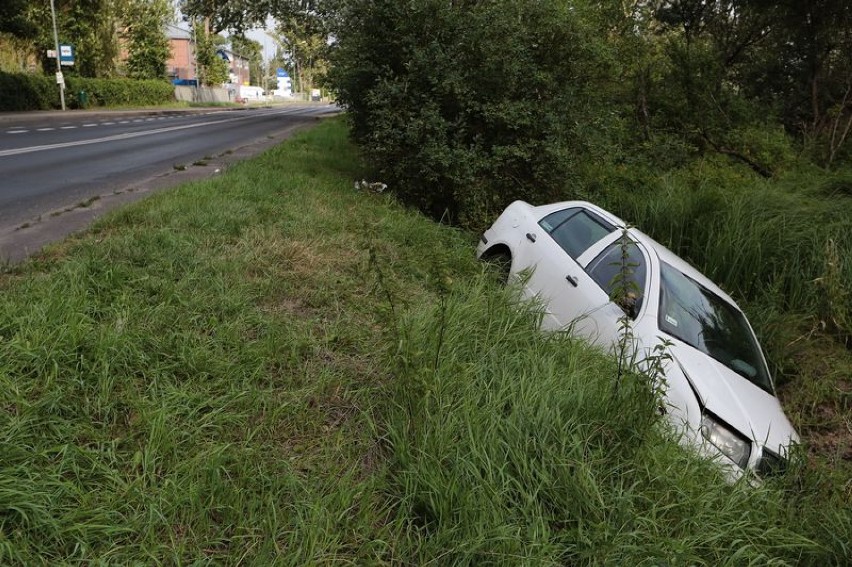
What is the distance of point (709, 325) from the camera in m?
4.33

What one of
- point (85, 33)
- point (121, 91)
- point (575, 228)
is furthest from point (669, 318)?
point (121, 91)

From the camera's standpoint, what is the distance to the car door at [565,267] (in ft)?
14.7

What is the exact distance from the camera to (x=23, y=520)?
201cm

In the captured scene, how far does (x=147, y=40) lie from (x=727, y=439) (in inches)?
1995

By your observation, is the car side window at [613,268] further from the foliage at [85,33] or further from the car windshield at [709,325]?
the foliage at [85,33]

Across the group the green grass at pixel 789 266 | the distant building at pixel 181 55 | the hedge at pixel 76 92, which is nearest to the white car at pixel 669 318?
the green grass at pixel 789 266

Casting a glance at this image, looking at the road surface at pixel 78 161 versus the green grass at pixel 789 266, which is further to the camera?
the road surface at pixel 78 161

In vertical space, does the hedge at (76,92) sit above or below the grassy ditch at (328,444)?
above

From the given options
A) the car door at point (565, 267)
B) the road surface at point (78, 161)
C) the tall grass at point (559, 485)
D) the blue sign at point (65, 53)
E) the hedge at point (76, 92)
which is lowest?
the tall grass at point (559, 485)

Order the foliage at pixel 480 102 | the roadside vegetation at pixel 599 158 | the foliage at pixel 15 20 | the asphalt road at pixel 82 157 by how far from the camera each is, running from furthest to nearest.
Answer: the foliage at pixel 15 20
the foliage at pixel 480 102
the asphalt road at pixel 82 157
the roadside vegetation at pixel 599 158

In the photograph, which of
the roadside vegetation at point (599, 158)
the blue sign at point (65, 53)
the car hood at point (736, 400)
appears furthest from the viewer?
the blue sign at point (65, 53)

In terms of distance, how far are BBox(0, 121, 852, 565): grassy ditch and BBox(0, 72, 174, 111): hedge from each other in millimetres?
28339

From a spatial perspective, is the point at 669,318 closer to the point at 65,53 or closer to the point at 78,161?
the point at 78,161

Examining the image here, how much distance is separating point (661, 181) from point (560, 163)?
2357 mm
